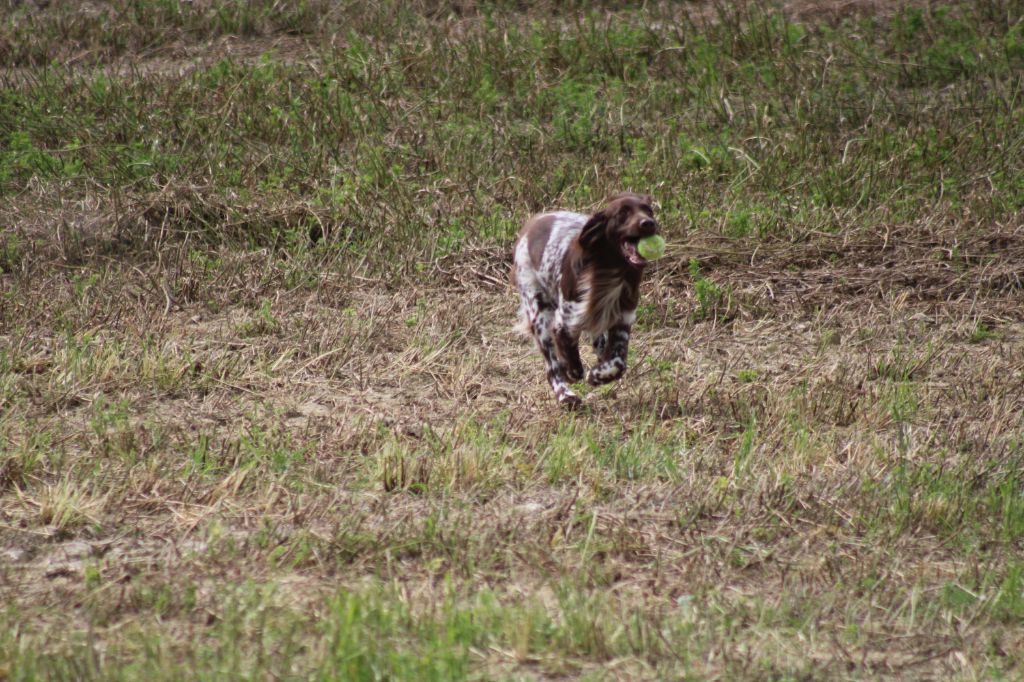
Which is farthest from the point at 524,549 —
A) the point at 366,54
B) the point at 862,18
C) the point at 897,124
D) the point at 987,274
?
the point at 862,18

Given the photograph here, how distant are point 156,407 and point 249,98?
474cm

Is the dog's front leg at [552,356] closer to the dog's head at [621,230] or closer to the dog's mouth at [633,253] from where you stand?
the dog's head at [621,230]

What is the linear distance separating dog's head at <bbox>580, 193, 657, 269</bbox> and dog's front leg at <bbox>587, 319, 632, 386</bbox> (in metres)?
0.39

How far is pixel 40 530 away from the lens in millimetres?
4785

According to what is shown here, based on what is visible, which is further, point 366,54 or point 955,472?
point 366,54

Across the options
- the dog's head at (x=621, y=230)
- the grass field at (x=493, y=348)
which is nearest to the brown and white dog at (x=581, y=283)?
the dog's head at (x=621, y=230)

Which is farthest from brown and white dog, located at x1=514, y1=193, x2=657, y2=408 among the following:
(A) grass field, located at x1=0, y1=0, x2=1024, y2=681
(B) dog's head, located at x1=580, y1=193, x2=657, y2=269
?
(A) grass field, located at x1=0, y1=0, x2=1024, y2=681

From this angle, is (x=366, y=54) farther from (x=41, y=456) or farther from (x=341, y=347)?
(x=41, y=456)

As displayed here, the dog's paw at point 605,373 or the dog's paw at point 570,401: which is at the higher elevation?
the dog's paw at point 605,373

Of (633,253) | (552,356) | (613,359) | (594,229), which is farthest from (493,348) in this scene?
(633,253)

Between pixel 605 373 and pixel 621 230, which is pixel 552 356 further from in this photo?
pixel 621 230

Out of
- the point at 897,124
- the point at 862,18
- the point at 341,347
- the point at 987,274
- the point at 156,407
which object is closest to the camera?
the point at 156,407

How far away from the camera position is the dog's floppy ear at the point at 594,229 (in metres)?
5.68

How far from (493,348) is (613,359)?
119 cm
